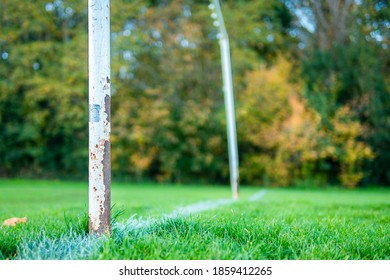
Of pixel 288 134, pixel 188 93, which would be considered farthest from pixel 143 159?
pixel 288 134

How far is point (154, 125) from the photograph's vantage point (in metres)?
22.0

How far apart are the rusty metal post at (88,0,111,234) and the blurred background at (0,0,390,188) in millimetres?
17735

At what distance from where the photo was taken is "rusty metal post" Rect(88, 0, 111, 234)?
3262 millimetres

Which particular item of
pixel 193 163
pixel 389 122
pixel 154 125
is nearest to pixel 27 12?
pixel 154 125

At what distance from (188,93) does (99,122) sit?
19.6m

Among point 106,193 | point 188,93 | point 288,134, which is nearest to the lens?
point 106,193

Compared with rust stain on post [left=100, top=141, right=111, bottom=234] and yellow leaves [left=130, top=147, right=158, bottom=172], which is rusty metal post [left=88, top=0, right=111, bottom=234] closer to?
rust stain on post [left=100, top=141, right=111, bottom=234]

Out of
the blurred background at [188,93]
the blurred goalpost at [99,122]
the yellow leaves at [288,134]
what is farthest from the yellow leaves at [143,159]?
the blurred goalpost at [99,122]

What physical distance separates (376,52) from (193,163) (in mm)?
10287

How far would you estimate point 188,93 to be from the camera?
2280 centimetres

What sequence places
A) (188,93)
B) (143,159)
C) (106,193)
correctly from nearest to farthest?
(106,193) → (143,159) → (188,93)

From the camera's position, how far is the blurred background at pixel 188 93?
2031 cm

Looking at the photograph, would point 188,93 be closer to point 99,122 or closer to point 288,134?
point 288,134
